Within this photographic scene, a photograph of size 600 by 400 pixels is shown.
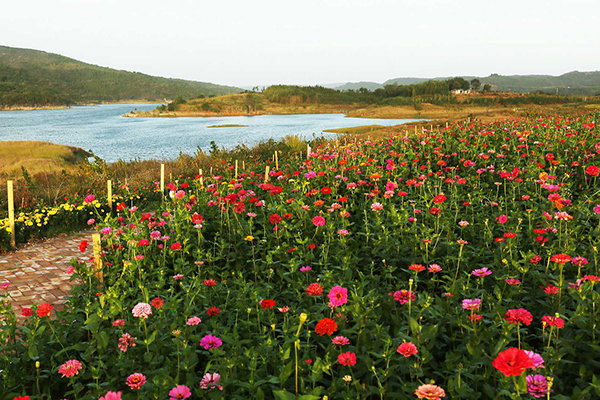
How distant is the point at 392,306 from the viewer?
2883 millimetres

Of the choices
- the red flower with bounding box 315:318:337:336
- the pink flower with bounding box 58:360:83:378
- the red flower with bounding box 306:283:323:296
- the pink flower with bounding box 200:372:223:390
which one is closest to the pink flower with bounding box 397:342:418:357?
the red flower with bounding box 315:318:337:336

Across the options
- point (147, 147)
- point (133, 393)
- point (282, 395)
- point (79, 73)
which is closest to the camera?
point (282, 395)

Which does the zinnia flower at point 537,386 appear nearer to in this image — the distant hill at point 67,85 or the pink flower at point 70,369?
the pink flower at point 70,369

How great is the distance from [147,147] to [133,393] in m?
37.1

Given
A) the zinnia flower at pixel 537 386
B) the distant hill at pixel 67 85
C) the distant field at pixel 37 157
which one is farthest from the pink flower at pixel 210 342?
the distant hill at pixel 67 85

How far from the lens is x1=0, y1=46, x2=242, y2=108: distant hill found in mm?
128250

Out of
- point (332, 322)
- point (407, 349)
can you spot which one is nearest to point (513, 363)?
point (407, 349)

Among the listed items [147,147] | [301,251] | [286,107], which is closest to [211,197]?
[301,251]

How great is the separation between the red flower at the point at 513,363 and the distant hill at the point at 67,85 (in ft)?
430

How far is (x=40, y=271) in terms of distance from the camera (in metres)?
5.57

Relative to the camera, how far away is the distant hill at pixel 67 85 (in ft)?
421

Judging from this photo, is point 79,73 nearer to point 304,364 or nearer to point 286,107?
point 286,107

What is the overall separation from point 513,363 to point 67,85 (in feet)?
629

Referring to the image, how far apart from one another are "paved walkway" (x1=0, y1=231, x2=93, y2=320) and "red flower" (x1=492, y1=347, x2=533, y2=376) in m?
3.96
